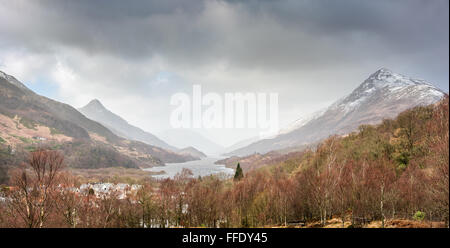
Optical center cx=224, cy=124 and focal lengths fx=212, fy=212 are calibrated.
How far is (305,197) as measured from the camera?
107ft

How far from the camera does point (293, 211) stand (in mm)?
34000

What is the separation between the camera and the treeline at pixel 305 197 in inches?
626

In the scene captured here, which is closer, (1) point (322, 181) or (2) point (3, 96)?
(1) point (322, 181)

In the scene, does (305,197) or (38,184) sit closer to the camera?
(38,184)

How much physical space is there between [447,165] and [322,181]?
479 inches

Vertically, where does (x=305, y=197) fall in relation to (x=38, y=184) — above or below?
below

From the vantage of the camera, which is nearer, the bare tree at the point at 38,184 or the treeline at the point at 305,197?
the bare tree at the point at 38,184

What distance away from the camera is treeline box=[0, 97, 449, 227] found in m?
15.9

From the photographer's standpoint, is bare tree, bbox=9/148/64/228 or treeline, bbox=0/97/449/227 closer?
bare tree, bbox=9/148/64/228
